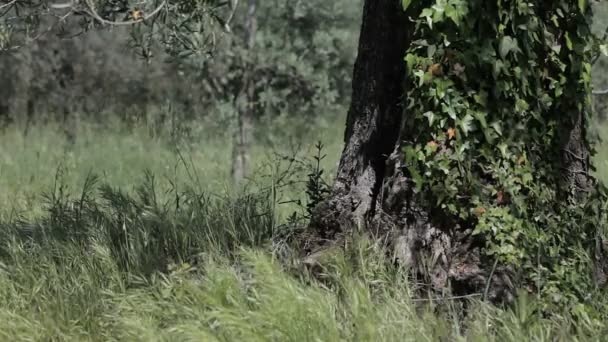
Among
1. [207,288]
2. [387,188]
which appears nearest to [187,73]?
→ [387,188]

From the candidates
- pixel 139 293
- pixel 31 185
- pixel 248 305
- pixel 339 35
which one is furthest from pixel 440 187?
pixel 339 35

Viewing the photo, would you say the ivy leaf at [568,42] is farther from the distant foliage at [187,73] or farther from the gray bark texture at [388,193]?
the distant foliage at [187,73]

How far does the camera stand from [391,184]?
4.66 m

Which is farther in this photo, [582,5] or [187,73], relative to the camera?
[187,73]

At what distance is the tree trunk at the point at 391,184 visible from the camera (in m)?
4.42

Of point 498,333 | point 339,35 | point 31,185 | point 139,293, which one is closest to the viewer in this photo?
point 498,333

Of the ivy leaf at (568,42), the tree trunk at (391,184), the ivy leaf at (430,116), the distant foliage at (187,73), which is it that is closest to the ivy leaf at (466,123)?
the ivy leaf at (430,116)

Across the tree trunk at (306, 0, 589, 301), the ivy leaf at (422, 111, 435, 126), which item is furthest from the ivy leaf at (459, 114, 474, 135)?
the tree trunk at (306, 0, 589, 301)

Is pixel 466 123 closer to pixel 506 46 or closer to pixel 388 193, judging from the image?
pixel 506 46

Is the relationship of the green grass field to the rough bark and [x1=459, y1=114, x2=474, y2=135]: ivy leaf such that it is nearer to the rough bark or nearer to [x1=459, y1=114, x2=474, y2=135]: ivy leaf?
the rough bark

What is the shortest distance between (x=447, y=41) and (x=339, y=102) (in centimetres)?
1125

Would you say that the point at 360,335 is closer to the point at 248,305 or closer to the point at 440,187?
the point at 248,305

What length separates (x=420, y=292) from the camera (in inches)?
174

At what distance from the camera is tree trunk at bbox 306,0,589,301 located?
442 centimetres
